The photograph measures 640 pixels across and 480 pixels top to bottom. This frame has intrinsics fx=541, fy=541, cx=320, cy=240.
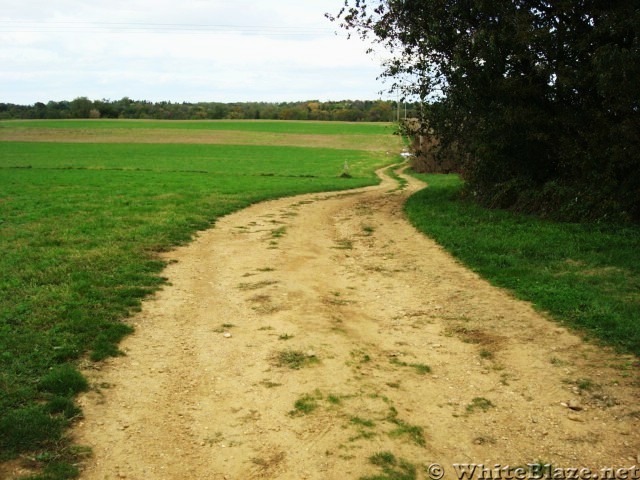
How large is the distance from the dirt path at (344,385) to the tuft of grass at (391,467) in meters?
0.08

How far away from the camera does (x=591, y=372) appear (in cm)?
638

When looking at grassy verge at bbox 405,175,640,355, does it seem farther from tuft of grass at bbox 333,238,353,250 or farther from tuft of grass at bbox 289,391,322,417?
tuft of grass at bbox 289,391,322,417

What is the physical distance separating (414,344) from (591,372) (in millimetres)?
2175

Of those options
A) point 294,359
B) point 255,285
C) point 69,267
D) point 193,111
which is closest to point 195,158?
point 69,267

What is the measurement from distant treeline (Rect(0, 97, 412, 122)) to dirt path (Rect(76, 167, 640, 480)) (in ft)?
358

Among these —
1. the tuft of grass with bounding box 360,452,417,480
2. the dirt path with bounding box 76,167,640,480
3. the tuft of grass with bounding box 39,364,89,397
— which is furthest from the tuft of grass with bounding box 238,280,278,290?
the tuft of grass with bounding box 360,452,417,480

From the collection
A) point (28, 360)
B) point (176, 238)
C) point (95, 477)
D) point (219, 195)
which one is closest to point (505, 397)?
point (95, 477)

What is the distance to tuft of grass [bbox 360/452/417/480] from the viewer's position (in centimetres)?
448

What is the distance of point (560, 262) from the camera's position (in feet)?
36.3

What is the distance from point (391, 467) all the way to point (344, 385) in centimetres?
152

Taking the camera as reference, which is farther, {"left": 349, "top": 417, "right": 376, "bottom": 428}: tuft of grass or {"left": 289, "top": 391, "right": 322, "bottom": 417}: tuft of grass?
{"left": 289, "top": 391, "right": 322, "bottom": 417}: tuft of grass

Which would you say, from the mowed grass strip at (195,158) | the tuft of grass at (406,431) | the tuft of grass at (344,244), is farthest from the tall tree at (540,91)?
the mowed grass strip at (195,158)

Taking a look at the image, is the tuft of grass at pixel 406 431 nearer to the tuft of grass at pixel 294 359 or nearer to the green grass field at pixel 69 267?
the tuft of grass at pixel 294 359

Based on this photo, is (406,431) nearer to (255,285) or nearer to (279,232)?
(255,285)
